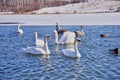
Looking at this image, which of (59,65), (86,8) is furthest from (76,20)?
(59,65)

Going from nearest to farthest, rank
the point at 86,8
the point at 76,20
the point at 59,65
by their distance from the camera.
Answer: the point at 59,65
the point at 76,20
the point at 86,8

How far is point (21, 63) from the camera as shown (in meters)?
14.5

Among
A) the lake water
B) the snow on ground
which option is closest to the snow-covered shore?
the snow on ground

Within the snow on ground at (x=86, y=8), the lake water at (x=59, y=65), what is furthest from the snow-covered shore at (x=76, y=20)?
the lake water at (x=59, y=65)

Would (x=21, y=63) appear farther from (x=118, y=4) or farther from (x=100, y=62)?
(x=118, y=4)

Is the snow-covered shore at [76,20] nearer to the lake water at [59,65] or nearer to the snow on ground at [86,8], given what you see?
the snow on ground at [86,8]

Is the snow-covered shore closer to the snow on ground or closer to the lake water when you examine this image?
the snow on ground

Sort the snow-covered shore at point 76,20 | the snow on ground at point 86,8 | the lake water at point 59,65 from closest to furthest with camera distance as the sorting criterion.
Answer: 1. the lake water at point 59,65
2. the snow-covered shore at point 76,20
3. the snow on ground at point 86,8

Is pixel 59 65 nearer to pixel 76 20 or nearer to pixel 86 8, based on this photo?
pixel 76 20

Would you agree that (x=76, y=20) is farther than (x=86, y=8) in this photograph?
No

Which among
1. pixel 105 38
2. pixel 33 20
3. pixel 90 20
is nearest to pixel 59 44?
pixel 105 38

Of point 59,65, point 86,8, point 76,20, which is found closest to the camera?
point 59,65

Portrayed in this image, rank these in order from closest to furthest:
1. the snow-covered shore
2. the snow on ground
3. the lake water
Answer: the lake water
the snow-covered shore
the snow on ground

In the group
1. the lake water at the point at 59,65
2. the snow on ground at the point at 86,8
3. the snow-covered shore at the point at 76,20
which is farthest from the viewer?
the snow on ground at the point at 86,8
